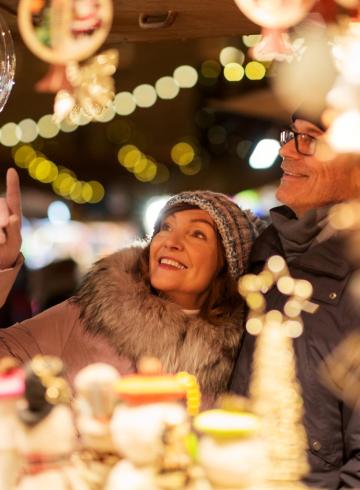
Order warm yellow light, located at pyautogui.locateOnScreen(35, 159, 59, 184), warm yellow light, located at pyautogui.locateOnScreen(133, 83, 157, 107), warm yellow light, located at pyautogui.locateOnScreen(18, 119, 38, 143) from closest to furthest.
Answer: warm yellow light, located at pyautogui.locateOnScreen(18, 119, 38, 143), warm yellow light, located at pyautogui.locateOnScreen(133, 83, 157, 107), warm yellow light, located at pyautogui.locateOnScreen(35, 159, 59, 184)

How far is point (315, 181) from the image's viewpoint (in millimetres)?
2180

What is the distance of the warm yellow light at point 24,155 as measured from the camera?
37.9 ft

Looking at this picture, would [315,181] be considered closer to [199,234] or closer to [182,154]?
[199,234]

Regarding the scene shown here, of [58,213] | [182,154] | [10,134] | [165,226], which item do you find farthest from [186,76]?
[165,226]

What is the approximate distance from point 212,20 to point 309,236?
61 cm

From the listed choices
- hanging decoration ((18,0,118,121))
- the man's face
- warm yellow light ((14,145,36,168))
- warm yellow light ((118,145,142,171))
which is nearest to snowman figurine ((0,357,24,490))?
hanging decoration ((18,0,118,121))

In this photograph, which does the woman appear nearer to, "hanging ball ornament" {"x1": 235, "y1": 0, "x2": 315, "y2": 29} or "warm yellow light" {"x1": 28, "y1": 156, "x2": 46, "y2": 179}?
"hanging ball ornament" {"x1": 235, "y1": 0, "x2": 315, "y2": 29}

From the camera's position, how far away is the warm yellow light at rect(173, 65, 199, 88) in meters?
9.07

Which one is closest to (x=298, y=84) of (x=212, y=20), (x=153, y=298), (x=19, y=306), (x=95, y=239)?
(x=212, y=20)

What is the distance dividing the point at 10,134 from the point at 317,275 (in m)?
7.88

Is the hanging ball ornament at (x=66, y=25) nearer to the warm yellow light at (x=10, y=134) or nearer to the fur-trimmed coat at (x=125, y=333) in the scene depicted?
the fur-trimmed coat at (x=125, y=333)

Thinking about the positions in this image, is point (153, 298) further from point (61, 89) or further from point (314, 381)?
point (61, 89)

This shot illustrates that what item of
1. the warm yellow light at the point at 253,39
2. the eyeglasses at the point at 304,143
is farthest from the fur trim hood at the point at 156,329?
the warm yellow light at the point at 253,39

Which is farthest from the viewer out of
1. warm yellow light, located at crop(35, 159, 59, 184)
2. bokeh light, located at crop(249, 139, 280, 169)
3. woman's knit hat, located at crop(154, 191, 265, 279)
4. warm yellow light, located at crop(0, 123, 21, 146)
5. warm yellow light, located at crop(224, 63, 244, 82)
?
warm yellow light, located at crop(35, 159, 59, 184)
